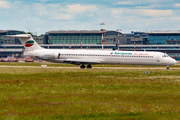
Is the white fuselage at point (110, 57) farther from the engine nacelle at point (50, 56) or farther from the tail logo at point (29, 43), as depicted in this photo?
the tail logo at point (29, 43)

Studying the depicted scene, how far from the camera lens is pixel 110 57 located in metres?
58.9

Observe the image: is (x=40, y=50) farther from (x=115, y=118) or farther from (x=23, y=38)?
(x=115, y=118)

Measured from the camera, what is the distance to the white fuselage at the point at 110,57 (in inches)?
2307

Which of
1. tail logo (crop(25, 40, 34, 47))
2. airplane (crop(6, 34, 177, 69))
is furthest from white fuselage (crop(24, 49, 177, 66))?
tail logo (crop(25, 40, 34, 47))

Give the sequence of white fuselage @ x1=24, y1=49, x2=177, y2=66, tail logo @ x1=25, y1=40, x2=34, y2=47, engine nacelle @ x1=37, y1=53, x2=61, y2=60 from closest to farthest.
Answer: white fuselage @ x1=24, y1=49, x2=177, y2=66 → engine nacelle @ x1=37, y1=53, x2=61, y2=60 → tail logo @ x1=25, y1=40, x2=34, y2=47

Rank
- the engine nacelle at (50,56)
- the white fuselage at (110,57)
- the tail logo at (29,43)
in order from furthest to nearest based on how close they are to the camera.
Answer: the tail logo at (29,43)
the engine nacelle at (50,56)
the white fuselage at (110,57)

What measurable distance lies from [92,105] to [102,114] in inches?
88.8

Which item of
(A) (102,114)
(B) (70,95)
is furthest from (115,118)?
(B) (70,95)

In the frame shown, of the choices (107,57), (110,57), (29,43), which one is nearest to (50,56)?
(29,43)

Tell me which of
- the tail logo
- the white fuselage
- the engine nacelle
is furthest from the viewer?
the tail logo

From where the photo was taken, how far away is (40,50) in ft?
203

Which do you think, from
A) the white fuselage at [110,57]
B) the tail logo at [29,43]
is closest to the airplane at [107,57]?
the white fuselage at [110,57]

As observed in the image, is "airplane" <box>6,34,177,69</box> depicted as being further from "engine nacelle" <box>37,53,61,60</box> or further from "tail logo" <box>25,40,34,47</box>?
"tail logo" <box>25,40,34,47</box>

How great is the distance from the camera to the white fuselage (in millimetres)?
A: 58594
